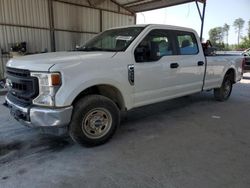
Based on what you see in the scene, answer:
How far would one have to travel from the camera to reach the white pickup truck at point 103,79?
2.99 meters

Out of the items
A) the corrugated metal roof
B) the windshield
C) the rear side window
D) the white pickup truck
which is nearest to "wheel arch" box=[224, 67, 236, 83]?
the white pickup truck

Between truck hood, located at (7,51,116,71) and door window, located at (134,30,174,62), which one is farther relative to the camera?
door window, located at (134,30,174,62)

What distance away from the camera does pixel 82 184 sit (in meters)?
2.56

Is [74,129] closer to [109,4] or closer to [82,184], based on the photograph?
[82,184]

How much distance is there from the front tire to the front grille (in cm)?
61

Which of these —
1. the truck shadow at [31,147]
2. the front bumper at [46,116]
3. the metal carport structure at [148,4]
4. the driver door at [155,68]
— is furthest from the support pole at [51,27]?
the front bumper at [46,116]

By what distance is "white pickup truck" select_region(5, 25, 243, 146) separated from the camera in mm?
2988

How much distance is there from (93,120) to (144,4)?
1132 centimetres

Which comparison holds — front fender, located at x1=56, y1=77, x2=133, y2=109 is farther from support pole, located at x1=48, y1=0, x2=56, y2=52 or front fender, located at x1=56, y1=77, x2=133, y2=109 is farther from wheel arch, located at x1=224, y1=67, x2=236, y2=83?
support pole, located at x1=48, y1=0, x2=56, y2=52

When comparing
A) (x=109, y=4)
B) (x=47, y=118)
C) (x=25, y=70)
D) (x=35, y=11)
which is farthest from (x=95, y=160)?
(x=109, y=4)

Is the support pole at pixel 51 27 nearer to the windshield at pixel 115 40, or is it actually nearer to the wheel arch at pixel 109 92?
the windshield at pixel 115 40

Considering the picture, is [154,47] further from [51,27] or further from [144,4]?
[144,4]

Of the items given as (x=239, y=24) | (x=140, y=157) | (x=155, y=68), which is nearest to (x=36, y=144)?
(x=140, y=157)

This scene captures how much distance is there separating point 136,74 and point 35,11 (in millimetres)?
9255
